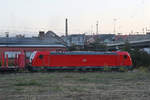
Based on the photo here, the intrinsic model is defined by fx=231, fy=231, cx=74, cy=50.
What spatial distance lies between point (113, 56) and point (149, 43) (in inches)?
1710

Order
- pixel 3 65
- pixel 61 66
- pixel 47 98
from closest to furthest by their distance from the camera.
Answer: pixel 47 98 < pixel 3 65 < pixel 61 66

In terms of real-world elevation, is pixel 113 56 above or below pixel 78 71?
above

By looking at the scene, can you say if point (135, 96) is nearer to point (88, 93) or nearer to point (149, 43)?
point (88, 93)

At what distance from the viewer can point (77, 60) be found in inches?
1003

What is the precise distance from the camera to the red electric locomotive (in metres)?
24.8

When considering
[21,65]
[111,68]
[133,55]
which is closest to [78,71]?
[111,68]

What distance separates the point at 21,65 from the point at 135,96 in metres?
15.8

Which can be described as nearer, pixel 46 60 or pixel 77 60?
pixel 46 60

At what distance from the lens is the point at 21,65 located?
23.9 m

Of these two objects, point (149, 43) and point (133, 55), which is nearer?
point (133, 55)

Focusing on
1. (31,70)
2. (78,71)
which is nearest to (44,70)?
(31,70)

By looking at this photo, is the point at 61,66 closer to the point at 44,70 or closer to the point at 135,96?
the point at 44,70

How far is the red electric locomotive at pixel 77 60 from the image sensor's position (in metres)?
24.8

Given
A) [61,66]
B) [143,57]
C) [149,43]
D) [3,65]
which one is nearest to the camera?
[3,65]
